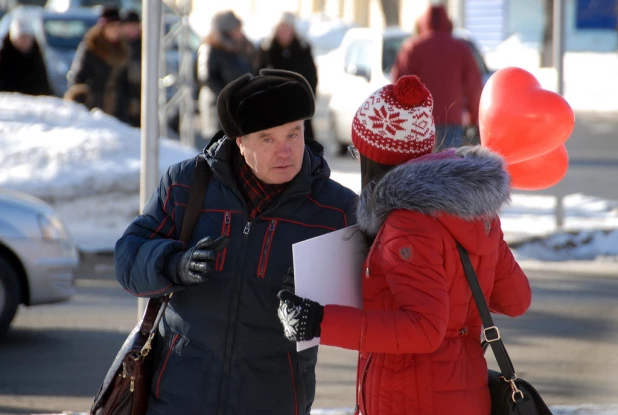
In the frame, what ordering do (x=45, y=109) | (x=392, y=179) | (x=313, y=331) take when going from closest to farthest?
1. (x=313, y=331)
2. (x=392, y=179)
3. (x=45, y=109)

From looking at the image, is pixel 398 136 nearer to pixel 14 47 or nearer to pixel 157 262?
pixel 157 262

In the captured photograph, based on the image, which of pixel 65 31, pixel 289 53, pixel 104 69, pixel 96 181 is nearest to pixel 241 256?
pixel 96 181

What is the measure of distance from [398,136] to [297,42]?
1131cm

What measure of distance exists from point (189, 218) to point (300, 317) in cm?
62

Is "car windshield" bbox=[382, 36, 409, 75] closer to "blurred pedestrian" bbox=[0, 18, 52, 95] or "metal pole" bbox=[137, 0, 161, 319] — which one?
"blurred pedestrian" bbox=[0, 18, 52, 95]

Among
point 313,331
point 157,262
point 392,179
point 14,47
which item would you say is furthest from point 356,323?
point 14,47

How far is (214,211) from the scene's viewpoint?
3.16m

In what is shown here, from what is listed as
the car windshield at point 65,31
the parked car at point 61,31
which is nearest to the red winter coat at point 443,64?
the parked car at point 61,31

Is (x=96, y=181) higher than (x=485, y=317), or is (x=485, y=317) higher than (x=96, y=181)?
(x=485, y=317)

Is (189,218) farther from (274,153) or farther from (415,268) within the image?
(415,268)

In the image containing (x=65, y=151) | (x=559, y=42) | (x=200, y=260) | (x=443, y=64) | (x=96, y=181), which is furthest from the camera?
(x=65, y=151)

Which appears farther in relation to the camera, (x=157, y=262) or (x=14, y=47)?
(x=14, y=47)

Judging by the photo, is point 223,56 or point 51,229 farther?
point 223,56

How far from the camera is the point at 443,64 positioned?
9625mm
